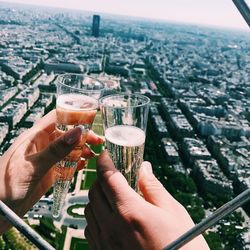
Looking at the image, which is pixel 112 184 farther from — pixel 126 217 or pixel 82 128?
pixel 82 128

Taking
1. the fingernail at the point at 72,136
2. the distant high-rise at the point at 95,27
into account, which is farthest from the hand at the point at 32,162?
the distant high-rise at the point at 95,27

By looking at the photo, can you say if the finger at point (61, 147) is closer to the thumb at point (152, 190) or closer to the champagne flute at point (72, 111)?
the champagne flute at point (72, 111)

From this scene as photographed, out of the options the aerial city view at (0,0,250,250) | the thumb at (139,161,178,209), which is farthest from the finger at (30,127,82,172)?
the aerial city view at (0,0,250,250)

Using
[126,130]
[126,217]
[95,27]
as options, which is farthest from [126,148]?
[95,27]

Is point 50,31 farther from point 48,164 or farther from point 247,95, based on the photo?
point 48,164

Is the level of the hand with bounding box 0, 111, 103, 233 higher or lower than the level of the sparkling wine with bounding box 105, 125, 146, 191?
lower

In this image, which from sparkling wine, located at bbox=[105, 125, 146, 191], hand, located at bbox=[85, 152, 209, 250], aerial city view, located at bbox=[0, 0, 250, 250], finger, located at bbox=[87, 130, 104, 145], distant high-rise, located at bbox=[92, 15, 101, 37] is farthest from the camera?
distant high-rise, located at bbox=[92, 15, 101, 37]

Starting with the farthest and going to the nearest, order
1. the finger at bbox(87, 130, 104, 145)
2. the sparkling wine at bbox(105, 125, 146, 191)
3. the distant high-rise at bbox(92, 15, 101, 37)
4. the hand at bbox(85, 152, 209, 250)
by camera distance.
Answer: the distant high-rise at bbox(92, 15, 101, 37) < the finger at bbox(87, 130, 104, 145) < the sparkling wine at bbox(105, 125, 146, 191) < the hand at bbox(85, 152, 209, 250)

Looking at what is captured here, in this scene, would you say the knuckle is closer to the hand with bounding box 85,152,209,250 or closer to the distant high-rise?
the hand with bounding box 85,152,209,250
